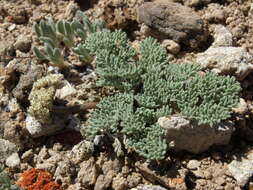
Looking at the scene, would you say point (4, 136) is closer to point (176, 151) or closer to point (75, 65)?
point (75, 65)

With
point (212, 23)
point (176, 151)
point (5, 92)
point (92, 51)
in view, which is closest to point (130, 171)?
point (176, 151)

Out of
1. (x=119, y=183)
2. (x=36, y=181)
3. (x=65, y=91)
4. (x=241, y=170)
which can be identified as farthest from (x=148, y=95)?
(x=36, y=181)

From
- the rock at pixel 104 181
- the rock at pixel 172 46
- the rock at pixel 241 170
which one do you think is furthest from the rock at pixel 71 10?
the rock at pixel 241 170

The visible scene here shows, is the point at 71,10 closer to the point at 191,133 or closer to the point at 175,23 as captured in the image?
the point at 175,23

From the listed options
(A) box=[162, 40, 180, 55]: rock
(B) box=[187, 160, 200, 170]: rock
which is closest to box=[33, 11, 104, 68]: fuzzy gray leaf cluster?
(A) box=[162, 40, 180, 55]: rock

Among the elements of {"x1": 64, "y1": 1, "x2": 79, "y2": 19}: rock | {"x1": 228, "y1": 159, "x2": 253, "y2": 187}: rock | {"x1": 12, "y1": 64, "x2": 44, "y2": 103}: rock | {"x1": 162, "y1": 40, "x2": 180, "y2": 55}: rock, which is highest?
{"x1": 64, "y1": 1, "x2": 79, "y2": 19}: rock

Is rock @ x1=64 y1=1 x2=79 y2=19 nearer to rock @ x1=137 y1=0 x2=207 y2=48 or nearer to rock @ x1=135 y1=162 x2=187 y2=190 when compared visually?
rock @ x1=137 y1=0 x2=207 y2=48
